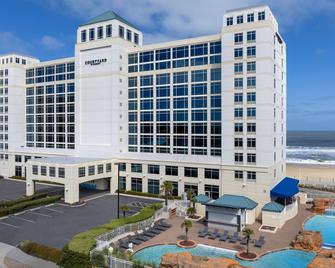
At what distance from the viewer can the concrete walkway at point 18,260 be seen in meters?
28.6

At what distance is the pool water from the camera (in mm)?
36312

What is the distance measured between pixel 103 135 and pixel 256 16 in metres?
34.6

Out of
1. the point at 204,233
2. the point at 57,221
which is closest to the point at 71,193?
the point at 57,221

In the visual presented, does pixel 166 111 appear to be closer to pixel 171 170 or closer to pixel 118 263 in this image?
pixel 171 170

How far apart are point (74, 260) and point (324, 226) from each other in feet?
104

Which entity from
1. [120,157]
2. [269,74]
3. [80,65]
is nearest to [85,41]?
[80,65]

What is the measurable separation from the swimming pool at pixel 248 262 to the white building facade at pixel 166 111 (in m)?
14.9

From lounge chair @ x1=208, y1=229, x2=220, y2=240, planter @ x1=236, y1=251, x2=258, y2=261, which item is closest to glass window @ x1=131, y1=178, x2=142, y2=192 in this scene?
lounge chair @ x1=208, y1=229, x2=220, y2=240

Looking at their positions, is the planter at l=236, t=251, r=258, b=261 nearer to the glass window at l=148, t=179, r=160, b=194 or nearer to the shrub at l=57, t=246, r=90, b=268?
the shrub at l=57, t=246, r=90, b=268

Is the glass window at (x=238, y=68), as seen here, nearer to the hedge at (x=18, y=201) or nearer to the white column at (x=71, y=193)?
the white column at (x=71, y=193)

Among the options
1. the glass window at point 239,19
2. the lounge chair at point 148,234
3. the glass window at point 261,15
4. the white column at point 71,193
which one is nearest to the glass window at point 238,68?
the glass window at point 239,19

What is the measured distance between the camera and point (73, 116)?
6706cm

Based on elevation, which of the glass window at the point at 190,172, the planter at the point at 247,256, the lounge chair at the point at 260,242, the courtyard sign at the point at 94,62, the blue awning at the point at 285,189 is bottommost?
the planter at the point at 247,256

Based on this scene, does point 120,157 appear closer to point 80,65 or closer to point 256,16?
point 80,65
